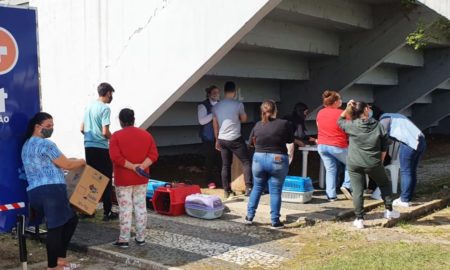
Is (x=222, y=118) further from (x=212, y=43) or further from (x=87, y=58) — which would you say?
(x=87, y=58)

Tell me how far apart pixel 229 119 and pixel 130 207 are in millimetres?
2844

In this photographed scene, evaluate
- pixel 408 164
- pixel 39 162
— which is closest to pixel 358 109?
pixel 408 164

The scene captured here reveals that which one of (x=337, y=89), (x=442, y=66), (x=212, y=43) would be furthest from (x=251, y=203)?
(x=442, y=66)

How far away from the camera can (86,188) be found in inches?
224

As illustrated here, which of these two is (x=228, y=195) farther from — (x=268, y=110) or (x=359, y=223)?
(x=359, y=223)

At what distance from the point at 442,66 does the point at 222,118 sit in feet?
28.0

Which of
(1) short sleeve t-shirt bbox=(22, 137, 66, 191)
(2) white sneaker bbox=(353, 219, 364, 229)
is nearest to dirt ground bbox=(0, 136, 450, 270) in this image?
(2) white sneaker bbox=(353, 219, 364, 229)

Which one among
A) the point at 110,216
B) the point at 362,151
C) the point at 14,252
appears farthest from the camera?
the point at 110,216

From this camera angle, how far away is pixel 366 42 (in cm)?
1140

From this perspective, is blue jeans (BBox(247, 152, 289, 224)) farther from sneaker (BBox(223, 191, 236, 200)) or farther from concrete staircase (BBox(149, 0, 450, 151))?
concrete staircase (BBox(149, 0, 450, 151))

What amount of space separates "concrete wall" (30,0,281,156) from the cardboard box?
2660 mm

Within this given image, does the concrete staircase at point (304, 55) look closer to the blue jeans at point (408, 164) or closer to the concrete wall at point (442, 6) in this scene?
the concrete wall at point (442, 6)

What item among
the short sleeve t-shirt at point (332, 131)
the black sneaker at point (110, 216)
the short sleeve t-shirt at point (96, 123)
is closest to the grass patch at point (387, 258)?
the short sleeve t-shirt at point (332, 131)

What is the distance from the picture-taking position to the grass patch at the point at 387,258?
5.36 metres
